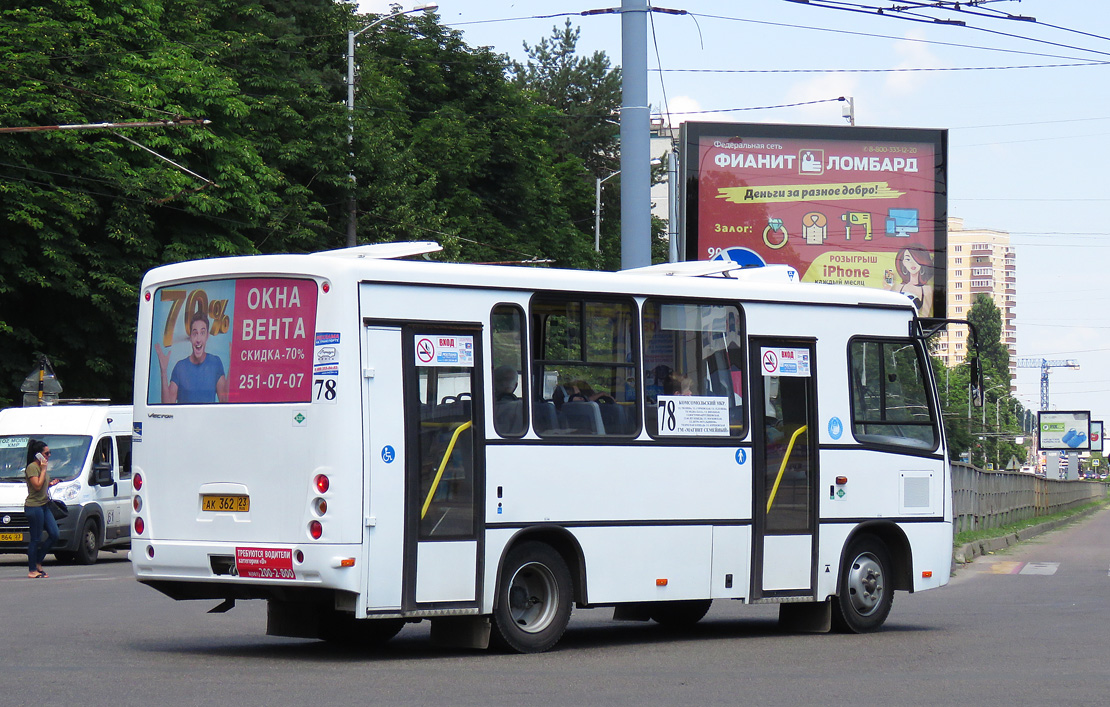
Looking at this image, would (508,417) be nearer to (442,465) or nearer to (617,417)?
(442,465)

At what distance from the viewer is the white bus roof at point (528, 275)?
11.3 meters

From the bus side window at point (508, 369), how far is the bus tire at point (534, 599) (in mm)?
910

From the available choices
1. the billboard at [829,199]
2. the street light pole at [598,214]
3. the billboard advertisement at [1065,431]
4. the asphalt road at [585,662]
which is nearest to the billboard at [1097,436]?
the billboard advertisement at [1065,431]

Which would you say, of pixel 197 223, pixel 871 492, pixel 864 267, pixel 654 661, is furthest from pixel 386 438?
pixel 197 223

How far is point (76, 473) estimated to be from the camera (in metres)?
26.7

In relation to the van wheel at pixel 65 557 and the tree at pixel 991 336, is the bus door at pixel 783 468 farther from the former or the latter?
the tree at pixel 991 336

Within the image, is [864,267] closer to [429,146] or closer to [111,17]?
[111,17]

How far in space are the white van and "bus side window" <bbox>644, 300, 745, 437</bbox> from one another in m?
15.8

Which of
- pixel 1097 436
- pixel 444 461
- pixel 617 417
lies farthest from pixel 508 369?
pixel 1097 436

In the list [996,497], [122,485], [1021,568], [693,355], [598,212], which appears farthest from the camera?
[598,212]

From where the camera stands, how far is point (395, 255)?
11742mm

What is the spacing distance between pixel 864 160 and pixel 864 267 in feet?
6.80

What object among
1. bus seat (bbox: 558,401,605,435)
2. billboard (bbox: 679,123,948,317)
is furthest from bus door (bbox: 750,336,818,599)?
billboard (bbox: 679,123,948,317)

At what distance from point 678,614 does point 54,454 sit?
15.5 metres
